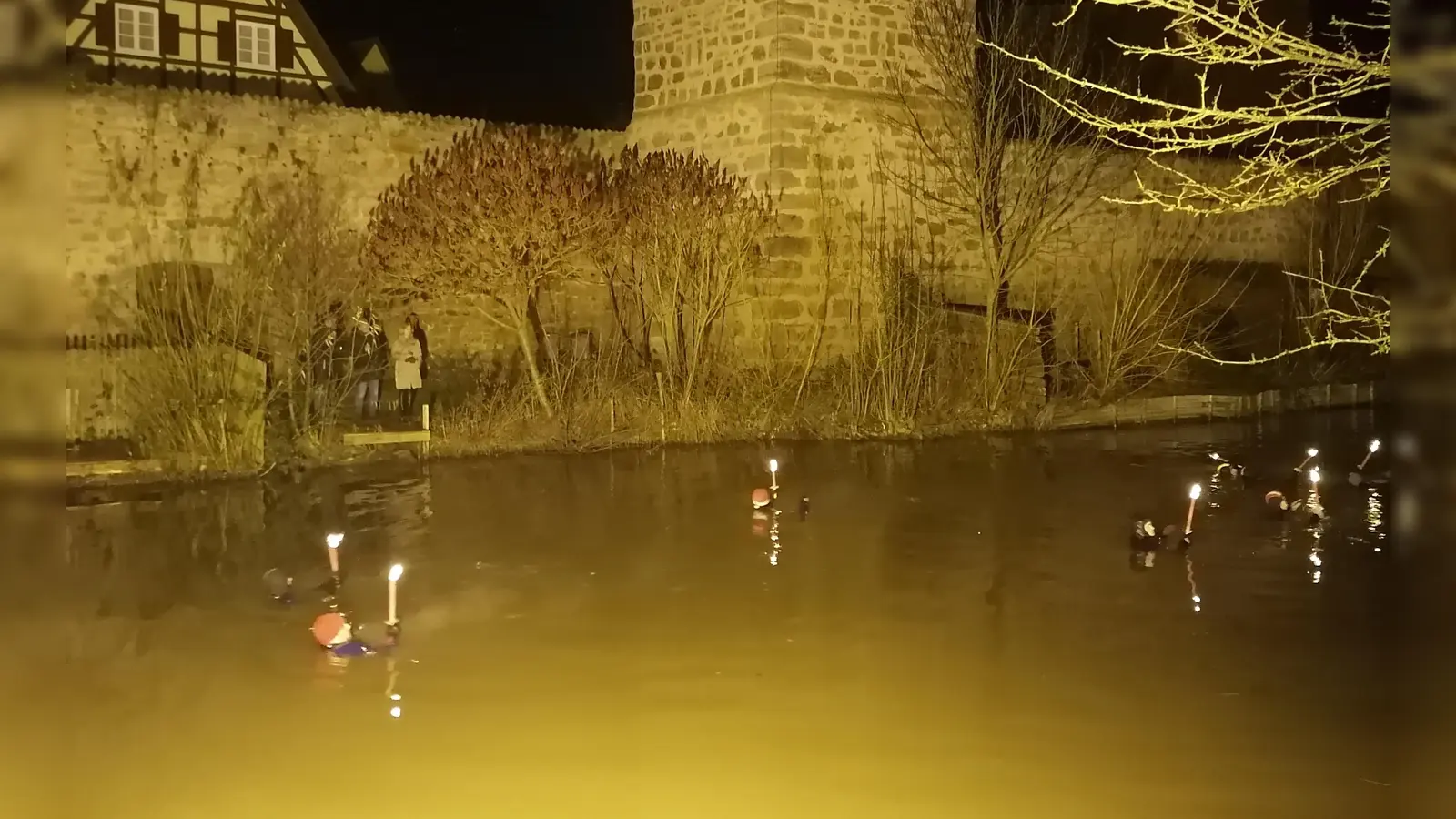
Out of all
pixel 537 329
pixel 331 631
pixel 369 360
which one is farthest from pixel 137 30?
pixel 331 631

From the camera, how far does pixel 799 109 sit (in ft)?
48.8

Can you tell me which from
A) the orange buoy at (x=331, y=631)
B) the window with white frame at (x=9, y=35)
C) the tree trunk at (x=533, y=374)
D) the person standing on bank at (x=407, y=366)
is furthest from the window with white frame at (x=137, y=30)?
the window with white frame at (x=9, y=35)

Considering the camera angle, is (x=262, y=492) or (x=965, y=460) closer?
(x=262, y=492)

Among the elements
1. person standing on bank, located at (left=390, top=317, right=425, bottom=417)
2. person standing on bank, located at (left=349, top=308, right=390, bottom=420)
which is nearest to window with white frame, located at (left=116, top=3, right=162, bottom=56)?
person standing on bank, located at (left=349, top=308, right=390, bottom=420)

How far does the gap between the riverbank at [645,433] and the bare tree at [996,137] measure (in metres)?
1.25

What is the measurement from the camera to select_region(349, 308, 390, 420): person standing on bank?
495 inches

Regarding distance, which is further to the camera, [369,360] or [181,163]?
[181,163]

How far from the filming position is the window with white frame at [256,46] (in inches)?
833

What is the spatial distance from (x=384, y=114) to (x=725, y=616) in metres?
10.1

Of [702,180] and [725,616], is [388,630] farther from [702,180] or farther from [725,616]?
[702,180]

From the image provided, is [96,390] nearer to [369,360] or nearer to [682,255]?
[369,360]

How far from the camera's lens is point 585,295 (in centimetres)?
1556

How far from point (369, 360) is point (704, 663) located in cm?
841

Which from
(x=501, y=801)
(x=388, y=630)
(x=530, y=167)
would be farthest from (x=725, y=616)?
(x=530, y=167)
